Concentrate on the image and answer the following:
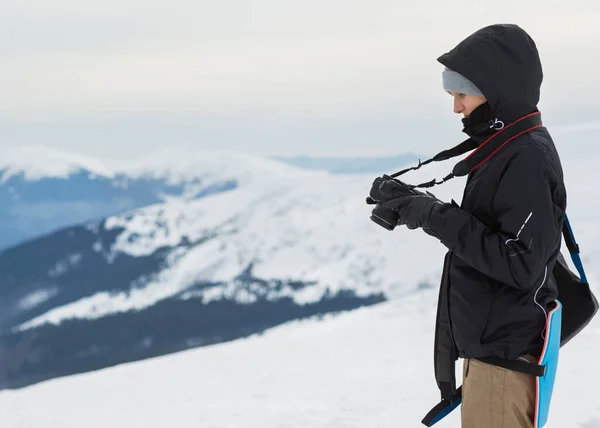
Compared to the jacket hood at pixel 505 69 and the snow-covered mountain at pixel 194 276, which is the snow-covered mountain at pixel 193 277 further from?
the jacket hood at pixel 505 69

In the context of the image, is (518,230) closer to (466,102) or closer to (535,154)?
(535,154)

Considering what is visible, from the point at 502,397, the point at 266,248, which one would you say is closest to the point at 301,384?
the point at 502,397

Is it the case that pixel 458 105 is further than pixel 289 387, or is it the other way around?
pixel 289 387

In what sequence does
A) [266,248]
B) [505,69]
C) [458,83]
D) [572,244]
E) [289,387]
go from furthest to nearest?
[266,248], [289,387], [572,244], [458,83], [505,69]

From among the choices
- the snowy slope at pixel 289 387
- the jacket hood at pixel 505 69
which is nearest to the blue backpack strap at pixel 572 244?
the jacket hood at pixel 505 69

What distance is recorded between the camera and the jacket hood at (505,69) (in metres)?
2.57

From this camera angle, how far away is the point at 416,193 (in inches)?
107

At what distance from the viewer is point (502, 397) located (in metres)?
2.63

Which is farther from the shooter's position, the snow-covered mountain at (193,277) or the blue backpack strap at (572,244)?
the snow-covered mountain at (193,277)

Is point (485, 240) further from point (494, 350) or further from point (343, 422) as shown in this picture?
point (343, 422)

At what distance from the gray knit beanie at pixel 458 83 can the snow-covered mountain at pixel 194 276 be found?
3657 centimetres

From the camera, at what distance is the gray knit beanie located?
264 cm

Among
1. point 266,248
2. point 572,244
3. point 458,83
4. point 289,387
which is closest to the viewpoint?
point 458,83

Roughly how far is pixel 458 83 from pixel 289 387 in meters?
5.02
